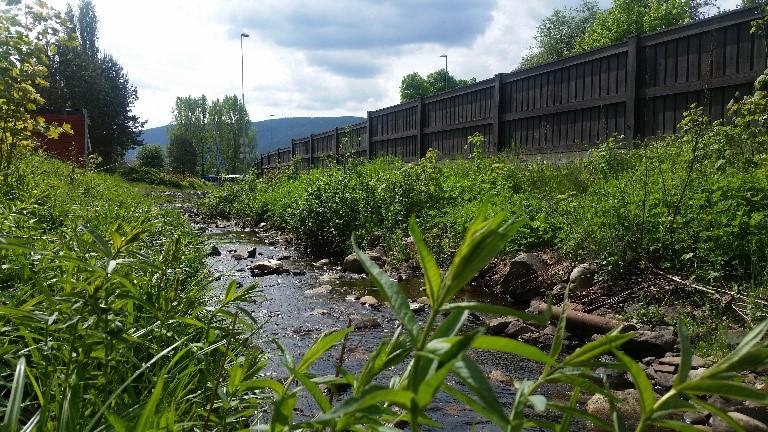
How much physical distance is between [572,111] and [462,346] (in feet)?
39.0

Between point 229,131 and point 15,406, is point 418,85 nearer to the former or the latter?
point 229,131

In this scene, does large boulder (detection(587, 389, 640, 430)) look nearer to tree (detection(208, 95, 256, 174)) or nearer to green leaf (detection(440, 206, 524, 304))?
green leaf (detection(440, 206, 524, 304))

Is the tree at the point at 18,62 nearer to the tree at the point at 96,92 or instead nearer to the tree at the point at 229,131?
the tree at the point at 96,92

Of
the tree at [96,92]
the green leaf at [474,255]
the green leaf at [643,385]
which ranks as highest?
the tree at [96,92]

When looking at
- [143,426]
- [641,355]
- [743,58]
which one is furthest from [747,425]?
[743,58]

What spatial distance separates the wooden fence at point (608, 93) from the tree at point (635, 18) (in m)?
24.6

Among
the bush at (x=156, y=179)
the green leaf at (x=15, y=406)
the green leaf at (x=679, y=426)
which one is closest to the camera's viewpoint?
the green leaf at (x=679, y=426)

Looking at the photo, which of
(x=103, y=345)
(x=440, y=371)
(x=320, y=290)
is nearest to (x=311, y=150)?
(x=320, y=290)

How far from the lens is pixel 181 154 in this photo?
2776 inches

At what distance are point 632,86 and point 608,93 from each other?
2.21ft

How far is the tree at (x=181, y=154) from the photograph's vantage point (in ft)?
230

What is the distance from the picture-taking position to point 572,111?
11.7 meters

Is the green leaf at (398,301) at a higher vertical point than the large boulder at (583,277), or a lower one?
higher

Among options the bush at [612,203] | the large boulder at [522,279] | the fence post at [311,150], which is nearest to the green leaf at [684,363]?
the bush at [612,203]
